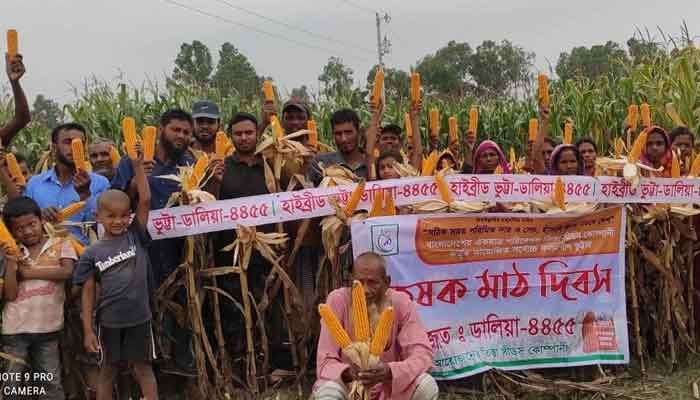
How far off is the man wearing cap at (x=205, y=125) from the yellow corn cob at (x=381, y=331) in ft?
7.35

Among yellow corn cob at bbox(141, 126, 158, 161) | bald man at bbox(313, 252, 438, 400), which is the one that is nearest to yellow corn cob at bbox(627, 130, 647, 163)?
bald man at bbox(313, 252, 438, 400)

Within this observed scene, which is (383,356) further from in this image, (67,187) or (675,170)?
(675,170)

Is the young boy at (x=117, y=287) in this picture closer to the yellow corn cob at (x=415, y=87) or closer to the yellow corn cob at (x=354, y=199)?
the yellow corn cob at (x=354, y=199)

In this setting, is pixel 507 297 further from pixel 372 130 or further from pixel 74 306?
pixel 74 306

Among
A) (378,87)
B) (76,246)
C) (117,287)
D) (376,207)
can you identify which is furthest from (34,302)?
(378,87)

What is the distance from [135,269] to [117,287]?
0.12m

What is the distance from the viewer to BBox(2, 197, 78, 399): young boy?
3357mm

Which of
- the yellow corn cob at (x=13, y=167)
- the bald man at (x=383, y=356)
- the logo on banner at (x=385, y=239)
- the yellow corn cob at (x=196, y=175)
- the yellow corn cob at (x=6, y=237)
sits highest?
the yellow corn cob at (x=13, y=167)

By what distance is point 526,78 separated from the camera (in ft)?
32.0

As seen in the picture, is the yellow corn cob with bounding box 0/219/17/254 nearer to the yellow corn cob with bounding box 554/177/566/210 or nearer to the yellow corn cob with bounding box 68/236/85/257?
the yellow corn cob with bounding box 68/236/85/257

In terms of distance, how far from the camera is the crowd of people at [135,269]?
9.54 ft

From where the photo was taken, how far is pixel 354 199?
360 centimetres

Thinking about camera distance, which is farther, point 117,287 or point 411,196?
point 411,196

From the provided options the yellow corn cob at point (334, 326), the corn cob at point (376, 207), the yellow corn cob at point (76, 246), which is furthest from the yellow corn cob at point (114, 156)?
the yellow corn cob at point (334, 326)
